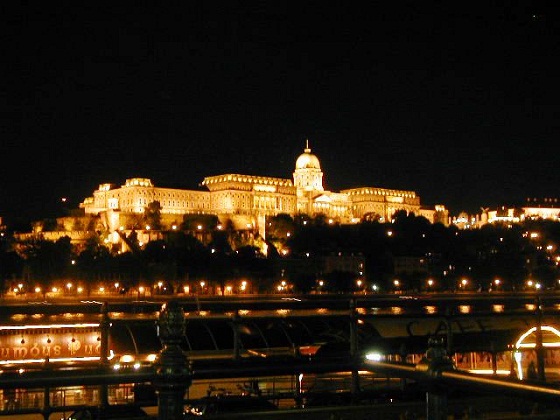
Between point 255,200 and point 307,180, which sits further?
point 307,180

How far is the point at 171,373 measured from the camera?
379cm

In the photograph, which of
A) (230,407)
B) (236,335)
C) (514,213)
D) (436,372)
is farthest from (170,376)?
(514,213)

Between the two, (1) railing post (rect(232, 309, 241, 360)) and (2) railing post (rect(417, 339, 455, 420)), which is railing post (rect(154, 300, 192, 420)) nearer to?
(2) railing post (rect(417, 339, 455, 420))

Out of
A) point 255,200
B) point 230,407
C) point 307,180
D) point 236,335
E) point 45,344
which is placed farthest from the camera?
point 307,180

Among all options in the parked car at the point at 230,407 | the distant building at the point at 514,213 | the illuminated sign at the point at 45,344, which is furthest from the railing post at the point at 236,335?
the distant building at the point at 514,213

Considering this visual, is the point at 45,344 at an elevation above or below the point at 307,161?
below

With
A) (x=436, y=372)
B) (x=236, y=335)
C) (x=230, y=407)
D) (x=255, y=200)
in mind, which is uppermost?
(x=255, y=200)

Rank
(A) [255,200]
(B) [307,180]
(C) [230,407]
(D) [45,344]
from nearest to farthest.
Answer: (C) [230,407] < (D) [45,344] < (A) [255,200] < (B) [307,180]

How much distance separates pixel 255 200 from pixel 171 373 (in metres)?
122

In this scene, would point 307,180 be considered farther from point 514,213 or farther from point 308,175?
point 514,213

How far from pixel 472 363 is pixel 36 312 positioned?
8.95 meters

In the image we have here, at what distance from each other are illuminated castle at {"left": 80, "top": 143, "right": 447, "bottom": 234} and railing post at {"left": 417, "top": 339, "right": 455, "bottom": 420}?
108 m

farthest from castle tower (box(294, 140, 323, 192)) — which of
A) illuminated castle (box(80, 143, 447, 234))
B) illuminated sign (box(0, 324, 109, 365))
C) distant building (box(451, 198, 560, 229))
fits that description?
illuminated sign (box(0, 324, 109, 365))

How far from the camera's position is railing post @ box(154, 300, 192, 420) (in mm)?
3795
